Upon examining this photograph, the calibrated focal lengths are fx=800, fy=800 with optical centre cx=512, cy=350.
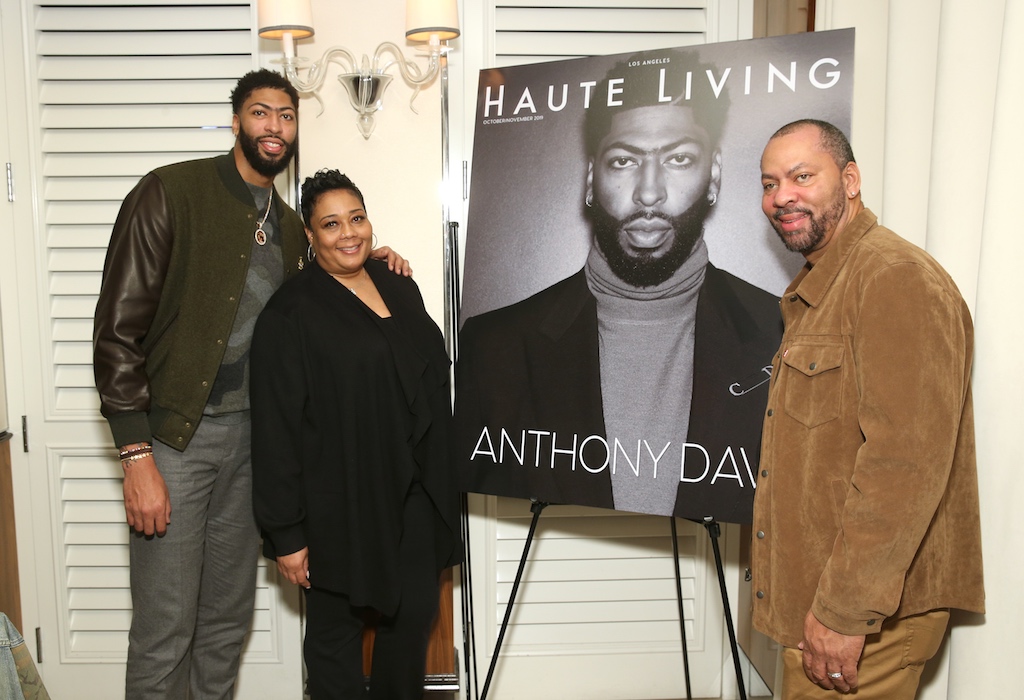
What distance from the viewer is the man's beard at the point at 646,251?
1.88 meters

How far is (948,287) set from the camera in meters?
1.31

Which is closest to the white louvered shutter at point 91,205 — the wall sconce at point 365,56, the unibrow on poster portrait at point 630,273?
the wall sconce at point 365,56

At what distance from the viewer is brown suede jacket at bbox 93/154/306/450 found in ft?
6.23

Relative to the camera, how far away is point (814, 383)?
143 cm

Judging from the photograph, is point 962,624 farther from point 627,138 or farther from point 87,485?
point 87,485

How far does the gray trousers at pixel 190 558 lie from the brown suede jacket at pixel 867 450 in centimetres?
132

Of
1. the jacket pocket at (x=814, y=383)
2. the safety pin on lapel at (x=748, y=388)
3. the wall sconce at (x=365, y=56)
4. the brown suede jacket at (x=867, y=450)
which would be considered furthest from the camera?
the wall sconce at (x=365, y=56)

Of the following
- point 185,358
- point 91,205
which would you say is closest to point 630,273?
point 185,358

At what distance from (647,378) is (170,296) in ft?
3.91

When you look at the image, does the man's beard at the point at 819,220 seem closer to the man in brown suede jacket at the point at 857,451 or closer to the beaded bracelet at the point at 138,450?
the man in brown suede jacket at the point at 857,451

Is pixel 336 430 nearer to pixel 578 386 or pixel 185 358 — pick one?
pixel 185 358

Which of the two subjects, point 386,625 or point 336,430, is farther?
point 386,625

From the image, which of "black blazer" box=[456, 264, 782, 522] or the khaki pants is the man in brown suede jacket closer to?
the khaki pants

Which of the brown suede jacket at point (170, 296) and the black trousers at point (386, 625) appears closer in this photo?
the brown suede jacket at point (170, 296)
